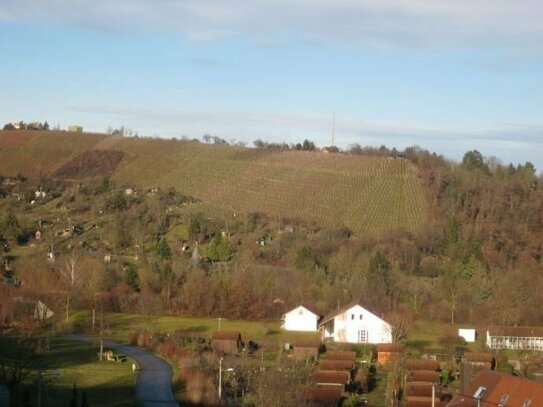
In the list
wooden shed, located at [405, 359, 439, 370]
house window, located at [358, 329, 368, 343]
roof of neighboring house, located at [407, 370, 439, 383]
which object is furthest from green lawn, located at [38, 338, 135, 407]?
house window, located at [358, 329, 368, 343]

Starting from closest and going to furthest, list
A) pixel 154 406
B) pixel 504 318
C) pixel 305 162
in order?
pixel 154 406 → pixel 504 318 → pixel 305 162

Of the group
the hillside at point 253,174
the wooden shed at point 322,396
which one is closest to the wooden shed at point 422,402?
the wooden shed at point 322,396

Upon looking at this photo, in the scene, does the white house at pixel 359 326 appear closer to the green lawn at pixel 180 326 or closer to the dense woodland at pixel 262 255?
the dense woodland at pixel 262 255

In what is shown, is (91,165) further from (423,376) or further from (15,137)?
(423,376)

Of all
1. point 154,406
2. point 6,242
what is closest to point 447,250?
point 6,242

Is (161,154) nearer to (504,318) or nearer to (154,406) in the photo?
(504,318)

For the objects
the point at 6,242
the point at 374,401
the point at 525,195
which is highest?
the point at 525,195
